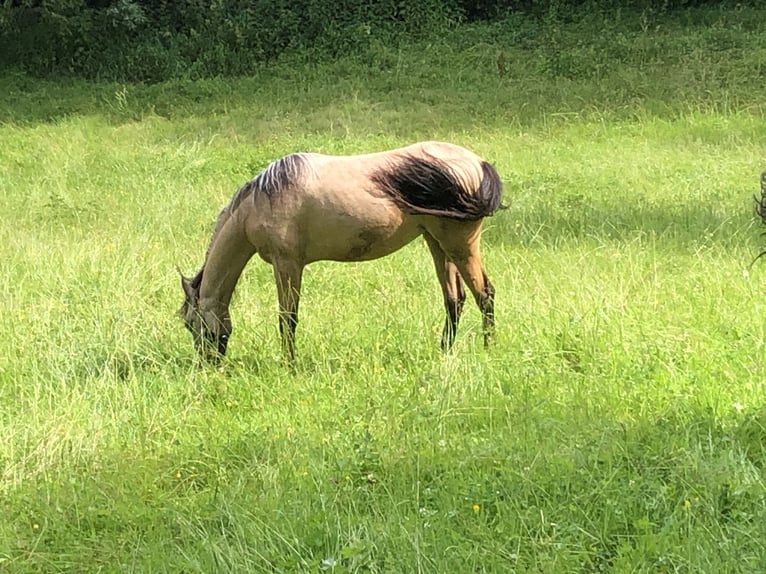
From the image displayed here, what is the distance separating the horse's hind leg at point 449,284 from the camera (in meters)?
5.02

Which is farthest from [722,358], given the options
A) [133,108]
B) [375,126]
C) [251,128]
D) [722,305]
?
[133,108]

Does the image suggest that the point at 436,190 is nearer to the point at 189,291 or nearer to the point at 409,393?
the point at 409,393

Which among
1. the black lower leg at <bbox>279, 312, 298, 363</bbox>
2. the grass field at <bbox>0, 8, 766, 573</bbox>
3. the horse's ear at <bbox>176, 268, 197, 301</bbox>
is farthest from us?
the horse's ear at <bbox>176, 268, 197, 301</bbox>

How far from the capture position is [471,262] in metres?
4.92

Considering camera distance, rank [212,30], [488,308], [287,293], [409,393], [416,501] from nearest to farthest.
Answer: [416,501]
[409,393]
[287,293]
[488,308]
[212,30]

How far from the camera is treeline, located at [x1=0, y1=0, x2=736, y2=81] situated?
16.4 m

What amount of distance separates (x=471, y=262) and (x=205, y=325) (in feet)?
4.89

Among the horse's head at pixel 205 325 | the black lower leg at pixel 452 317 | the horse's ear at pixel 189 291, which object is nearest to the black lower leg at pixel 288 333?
the horse's head at pixel 205 325

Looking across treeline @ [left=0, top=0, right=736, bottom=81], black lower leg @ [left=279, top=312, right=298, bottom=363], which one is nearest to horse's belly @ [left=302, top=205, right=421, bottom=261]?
black lower leg @ [left=279, top=312, right=298, bottom=363]

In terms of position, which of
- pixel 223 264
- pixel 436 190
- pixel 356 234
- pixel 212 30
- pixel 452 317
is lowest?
pixel 452 317

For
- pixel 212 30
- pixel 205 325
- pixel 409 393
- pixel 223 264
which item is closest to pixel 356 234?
pixel 223 264

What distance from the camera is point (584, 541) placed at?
9.38ft

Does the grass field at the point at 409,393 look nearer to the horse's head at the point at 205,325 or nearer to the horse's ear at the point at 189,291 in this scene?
the horse's head at the point at 205,325

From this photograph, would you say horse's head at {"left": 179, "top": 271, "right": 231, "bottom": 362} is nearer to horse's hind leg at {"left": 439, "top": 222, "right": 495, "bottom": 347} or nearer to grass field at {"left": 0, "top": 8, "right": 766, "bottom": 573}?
grass field at {"left": 0, "top": 8, "right": 766, "bottom": 573}
